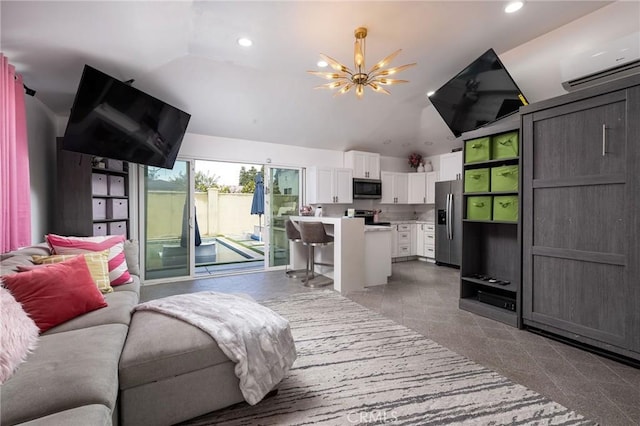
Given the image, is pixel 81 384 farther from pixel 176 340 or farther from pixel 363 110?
pixel 363 110

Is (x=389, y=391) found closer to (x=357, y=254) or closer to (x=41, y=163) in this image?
(x=357, y=254)

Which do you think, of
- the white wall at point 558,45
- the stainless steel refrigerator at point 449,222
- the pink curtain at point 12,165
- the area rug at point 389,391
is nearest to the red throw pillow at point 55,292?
the pink curtain at point 12,165

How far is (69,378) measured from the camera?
114cm

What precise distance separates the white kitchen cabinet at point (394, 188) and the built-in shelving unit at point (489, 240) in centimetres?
313

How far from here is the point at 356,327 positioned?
109 inches

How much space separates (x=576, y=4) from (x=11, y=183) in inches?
203

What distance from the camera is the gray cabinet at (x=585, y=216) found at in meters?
2.05

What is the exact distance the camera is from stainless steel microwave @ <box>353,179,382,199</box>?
20.0 ft

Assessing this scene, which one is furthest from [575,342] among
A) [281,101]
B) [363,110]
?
[281,101]

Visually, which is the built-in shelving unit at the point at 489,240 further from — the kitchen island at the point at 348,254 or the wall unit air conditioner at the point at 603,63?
the kitchen island at the point at 348,254

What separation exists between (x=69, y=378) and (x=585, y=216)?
3.41 metres

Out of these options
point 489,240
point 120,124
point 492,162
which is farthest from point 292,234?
point 492,162

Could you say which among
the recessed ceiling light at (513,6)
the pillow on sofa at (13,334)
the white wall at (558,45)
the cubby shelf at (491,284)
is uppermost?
the recessed ceiling light at (513,6)

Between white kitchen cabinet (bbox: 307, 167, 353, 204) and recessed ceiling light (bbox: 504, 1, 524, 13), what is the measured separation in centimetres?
358
